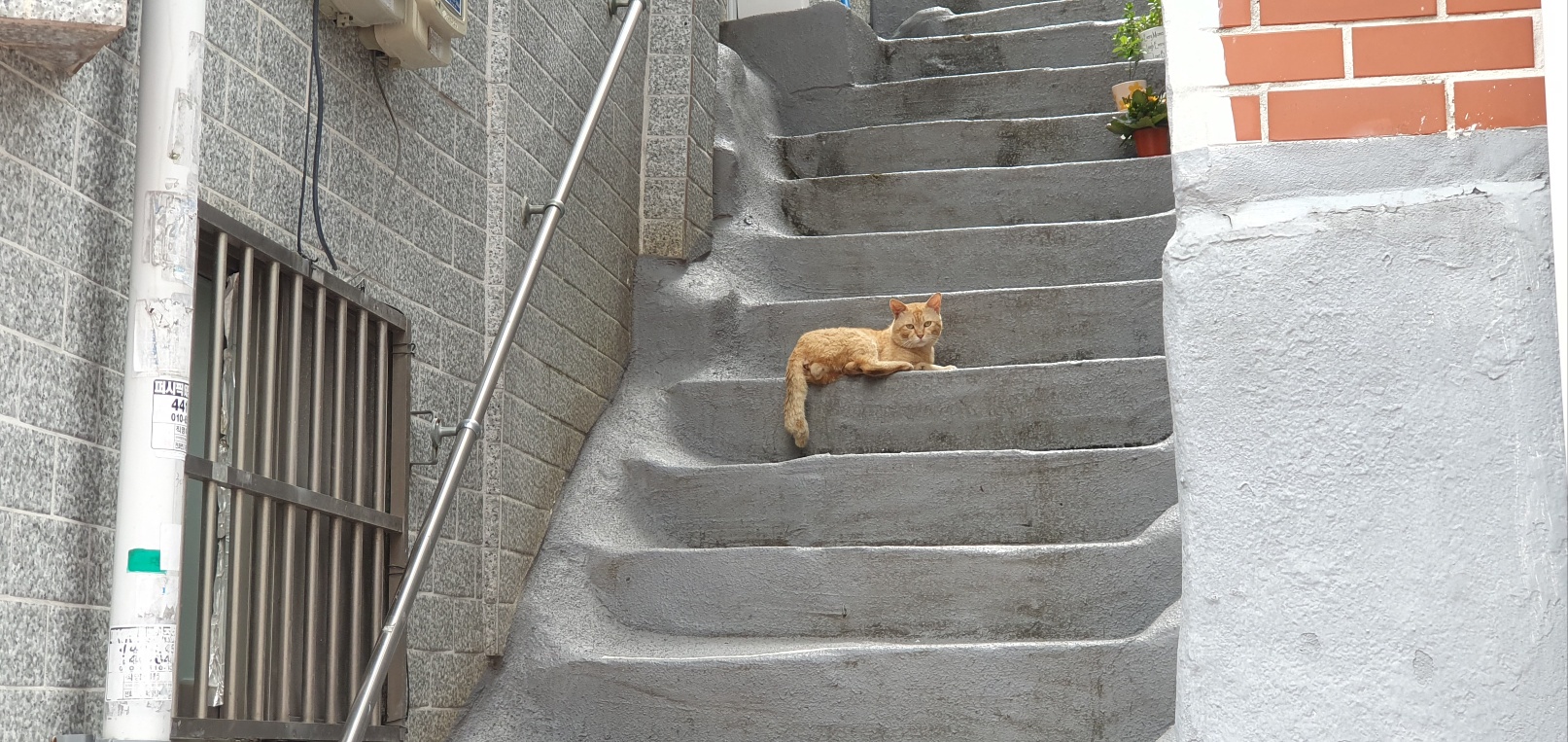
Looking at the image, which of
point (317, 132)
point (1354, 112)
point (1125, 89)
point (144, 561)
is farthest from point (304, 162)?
point (1125, 89)

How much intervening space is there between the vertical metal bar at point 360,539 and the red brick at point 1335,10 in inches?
67.5

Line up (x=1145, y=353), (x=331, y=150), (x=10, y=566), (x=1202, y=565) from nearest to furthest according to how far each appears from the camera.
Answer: (x=1202, y=565), (x=10, y=566), (x=331, y=150), (x=1145, y=353)

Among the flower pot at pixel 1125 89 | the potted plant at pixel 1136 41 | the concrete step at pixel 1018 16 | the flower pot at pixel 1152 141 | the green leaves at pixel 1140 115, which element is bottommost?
the flower pot at pixel 1152 141

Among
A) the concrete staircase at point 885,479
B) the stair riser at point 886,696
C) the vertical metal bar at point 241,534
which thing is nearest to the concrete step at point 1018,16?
the concrete staircase at point 885,479

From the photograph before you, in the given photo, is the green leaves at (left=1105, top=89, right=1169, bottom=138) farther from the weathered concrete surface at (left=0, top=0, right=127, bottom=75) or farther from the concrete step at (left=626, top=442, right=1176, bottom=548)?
the weathered concrete surface at (left=0, top=0, right=127, bottom=75)

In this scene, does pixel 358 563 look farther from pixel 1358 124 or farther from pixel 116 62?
pixel 1358 124

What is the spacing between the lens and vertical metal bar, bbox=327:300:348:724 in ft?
8.19

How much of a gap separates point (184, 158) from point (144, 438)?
37 centimetres

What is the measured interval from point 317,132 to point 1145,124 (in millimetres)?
2947

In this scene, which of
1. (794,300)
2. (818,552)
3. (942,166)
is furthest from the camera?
(942,166)

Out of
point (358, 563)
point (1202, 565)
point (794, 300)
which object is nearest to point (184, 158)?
point (358, 563)

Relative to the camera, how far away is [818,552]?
128 inches

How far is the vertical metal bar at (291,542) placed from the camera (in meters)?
2.33

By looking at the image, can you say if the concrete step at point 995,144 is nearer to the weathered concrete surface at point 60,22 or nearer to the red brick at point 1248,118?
the red brick at point 1248,118
